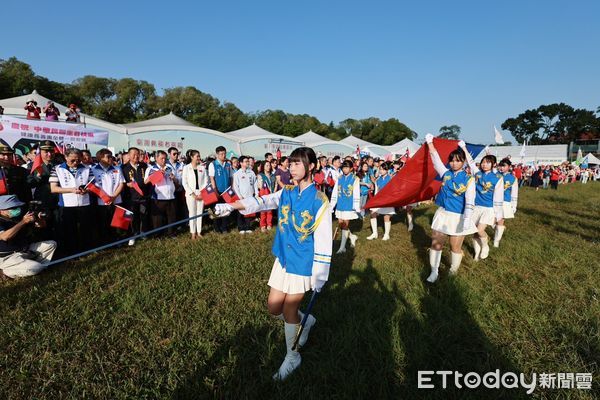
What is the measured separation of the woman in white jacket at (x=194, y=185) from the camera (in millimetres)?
8398

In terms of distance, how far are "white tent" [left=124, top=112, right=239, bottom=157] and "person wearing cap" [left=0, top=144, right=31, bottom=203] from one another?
1627 centimetres

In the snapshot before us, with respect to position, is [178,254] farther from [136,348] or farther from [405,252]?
[405,252]

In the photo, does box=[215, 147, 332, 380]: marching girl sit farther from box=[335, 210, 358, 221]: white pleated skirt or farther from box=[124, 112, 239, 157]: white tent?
box=[124, 112, 239, 157]: white tent

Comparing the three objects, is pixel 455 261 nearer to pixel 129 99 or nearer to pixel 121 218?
pixel 121 218

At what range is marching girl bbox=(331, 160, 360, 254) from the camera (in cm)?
767

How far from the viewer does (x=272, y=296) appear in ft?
10.9

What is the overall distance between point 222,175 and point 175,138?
15.8 metres

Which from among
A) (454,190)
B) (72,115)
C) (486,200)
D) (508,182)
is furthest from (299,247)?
(72,115)

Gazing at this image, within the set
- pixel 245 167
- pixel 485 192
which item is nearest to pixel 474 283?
pixel 485 192

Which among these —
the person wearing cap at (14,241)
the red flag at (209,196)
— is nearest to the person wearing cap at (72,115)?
the red flag at (209,196)

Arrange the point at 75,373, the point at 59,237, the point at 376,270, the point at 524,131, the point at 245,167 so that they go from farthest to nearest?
the point at 524,131 < the point at 245,167 < the point at 59,237 < the point at 376,270 < the point at 75,373

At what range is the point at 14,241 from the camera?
5195 millimetres

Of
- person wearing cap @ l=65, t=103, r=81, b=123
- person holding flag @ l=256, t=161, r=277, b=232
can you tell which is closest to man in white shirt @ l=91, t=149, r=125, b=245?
person holding flag @ l=256, t=161, r=277, b=232

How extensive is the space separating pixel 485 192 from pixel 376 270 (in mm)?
3740
